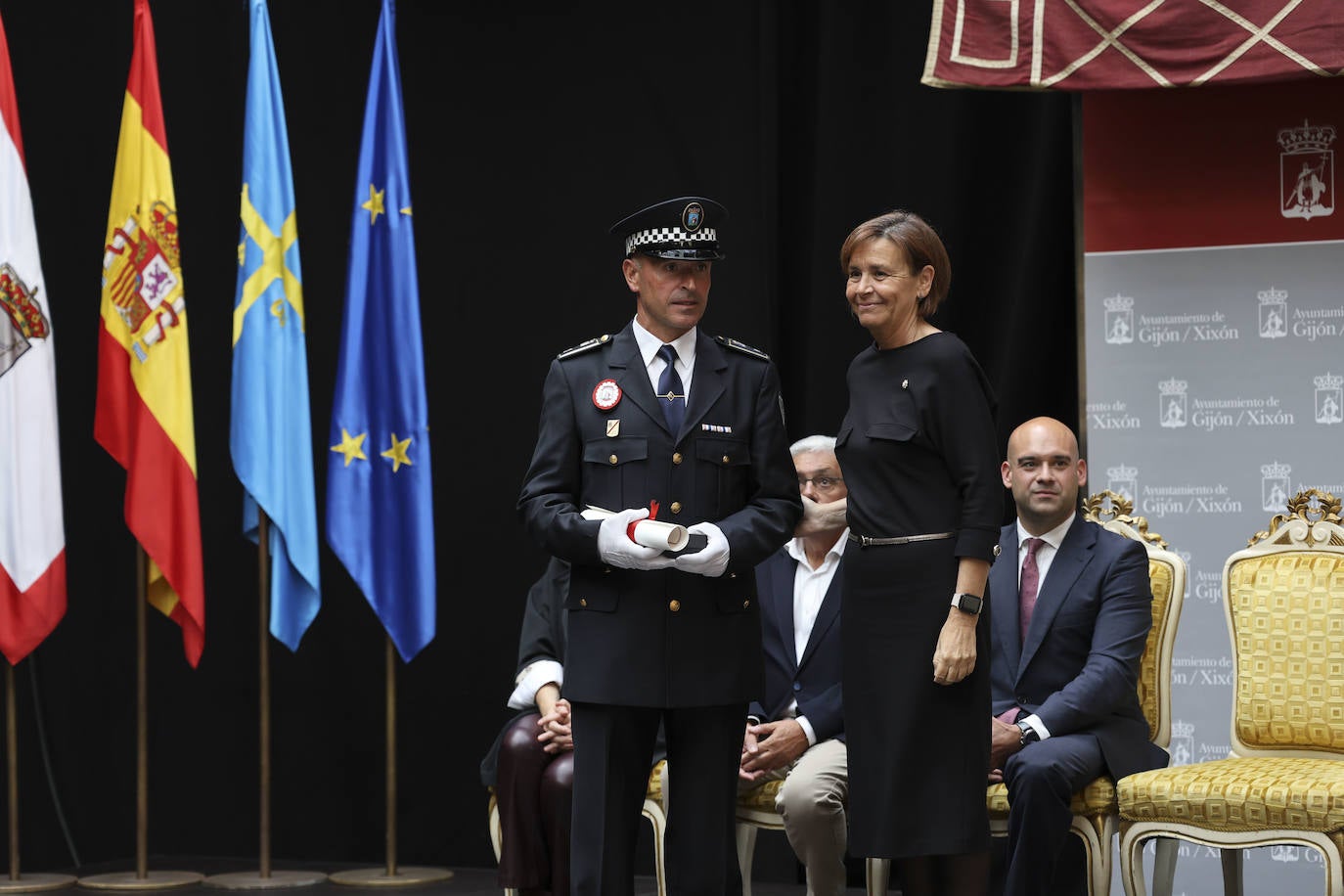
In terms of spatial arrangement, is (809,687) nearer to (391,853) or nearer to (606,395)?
(606,395)

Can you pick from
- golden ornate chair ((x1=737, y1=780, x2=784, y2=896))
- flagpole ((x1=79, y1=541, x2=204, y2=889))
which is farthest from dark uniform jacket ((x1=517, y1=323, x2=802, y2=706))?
flagpole ((x1=79, y1=541, x2=204, y2=889))

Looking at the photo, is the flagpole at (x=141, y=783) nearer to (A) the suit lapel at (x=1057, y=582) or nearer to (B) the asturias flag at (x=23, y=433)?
(B) the asturias flag at (x=23, y=433)

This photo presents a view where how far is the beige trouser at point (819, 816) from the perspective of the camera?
3.65 metres

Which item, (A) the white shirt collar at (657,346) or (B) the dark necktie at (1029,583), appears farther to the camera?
(B) the dark necktie at (1029,583)

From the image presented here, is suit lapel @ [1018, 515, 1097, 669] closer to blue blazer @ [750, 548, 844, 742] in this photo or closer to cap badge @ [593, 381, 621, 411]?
blue blazer @ [750, 548, 844, 742]

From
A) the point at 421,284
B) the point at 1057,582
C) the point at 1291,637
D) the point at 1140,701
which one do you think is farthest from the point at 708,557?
the point at 421,284

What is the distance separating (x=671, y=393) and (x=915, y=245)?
1.70 ft

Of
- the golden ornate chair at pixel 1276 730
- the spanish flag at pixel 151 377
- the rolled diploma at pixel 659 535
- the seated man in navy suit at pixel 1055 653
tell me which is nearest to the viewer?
the rolled diploma at pixel 659 535

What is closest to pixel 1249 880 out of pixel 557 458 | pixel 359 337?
pixel 557 458

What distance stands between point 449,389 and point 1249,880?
3002mm

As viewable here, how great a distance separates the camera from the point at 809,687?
12.9 feet

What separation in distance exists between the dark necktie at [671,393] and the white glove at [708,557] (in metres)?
0.22

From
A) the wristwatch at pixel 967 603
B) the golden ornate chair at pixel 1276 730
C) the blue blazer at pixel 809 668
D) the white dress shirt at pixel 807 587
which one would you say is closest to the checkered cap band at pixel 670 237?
the wristwatch at pixel 967 603

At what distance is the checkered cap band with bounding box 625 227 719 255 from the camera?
3.04m
